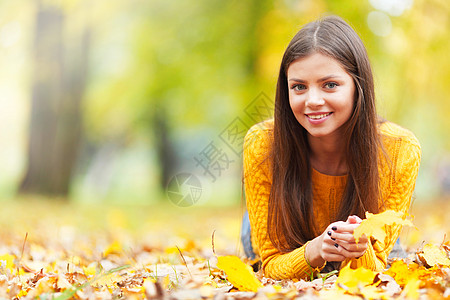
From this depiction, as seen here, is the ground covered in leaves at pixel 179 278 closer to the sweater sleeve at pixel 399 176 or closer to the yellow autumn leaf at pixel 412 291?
the yellow autumn leaf at pixel 412 291

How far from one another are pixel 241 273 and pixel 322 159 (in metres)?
0.87

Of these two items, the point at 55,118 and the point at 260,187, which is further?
the point at 55,118

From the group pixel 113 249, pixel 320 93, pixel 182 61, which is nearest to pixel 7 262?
pixel 113 249

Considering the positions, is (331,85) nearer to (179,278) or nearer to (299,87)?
(299,87)

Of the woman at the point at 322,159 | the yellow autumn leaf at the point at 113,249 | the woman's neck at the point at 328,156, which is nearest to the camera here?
the woman at the point at 322,159

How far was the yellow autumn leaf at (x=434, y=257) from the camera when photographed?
2.00 metres

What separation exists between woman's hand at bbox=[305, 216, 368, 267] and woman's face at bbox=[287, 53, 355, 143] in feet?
1.48

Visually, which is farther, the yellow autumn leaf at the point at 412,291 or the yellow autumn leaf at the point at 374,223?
the yellow autumn leaf at the point at 374,223

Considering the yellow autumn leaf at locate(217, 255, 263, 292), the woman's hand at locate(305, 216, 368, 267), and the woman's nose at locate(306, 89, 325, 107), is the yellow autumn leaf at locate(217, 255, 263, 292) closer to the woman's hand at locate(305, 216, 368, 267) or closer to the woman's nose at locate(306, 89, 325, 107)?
the woman's hand at locate(305, 216, 368, 267)

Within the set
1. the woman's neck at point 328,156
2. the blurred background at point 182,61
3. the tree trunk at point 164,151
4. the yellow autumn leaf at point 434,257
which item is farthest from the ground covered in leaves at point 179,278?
Answer: the tree trunk at point 164,151

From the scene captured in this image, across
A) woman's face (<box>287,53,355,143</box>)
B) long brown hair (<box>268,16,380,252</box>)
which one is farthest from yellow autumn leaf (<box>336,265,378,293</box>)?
woman's face (<box>287,53,355,143</box>)

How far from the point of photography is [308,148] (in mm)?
2449

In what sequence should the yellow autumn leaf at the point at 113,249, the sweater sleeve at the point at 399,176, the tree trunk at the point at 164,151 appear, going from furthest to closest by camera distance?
the tree trunk at the point at 164,151 → the yellow autumn leaf at the point at 113,249 → the sweater sleeve at the point at 399,176

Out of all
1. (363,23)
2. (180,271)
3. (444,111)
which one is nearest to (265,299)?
(180,271)
